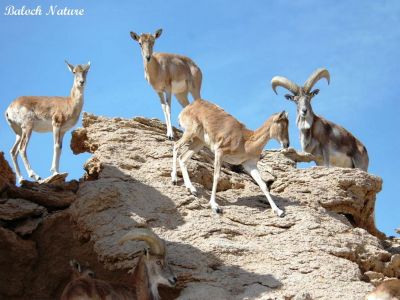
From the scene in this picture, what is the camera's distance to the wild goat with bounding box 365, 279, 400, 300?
38.5 ft

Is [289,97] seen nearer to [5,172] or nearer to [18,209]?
[5,172]

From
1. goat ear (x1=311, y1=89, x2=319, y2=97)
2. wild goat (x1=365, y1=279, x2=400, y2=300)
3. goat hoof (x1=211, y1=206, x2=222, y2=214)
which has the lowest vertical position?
wild goat (x1=365, y1=279, x2=400, y2=300)

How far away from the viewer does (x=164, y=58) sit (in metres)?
21.5

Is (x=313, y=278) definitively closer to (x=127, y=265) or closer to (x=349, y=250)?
(x=349, y=250)

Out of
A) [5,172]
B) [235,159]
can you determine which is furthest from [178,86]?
[5,172]

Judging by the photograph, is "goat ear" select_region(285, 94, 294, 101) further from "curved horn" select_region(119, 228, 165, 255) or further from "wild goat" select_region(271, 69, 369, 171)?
"curved horn" select_region(119, 228, 165, 255)

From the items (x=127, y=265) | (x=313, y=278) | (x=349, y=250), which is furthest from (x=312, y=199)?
(x=127, y=265)

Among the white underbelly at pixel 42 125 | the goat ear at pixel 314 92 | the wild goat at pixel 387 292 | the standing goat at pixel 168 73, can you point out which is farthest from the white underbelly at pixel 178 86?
the wild goat at pixel 387 292

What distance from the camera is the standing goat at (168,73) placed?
68.3 ft

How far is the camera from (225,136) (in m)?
16.2

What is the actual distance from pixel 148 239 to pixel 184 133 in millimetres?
4463

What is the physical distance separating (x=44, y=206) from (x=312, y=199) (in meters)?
4.95

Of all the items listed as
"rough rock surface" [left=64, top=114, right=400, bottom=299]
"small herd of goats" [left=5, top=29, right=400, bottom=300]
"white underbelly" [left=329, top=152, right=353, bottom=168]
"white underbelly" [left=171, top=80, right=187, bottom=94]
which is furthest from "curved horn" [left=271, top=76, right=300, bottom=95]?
"rough rock surface" [left=64, top=114, right=400, bottom=299]

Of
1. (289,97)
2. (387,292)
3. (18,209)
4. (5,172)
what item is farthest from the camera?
(289,97)
